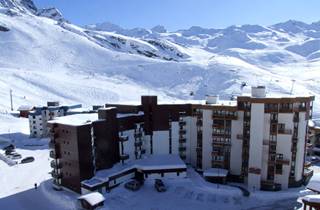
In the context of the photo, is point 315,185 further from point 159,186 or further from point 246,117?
point 159,186

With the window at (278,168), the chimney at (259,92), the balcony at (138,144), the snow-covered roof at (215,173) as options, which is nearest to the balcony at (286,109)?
the chimney at (259,92)

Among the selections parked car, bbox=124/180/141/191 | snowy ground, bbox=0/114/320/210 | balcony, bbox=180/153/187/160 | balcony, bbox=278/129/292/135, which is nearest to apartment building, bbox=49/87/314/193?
balcony, bbox=278/129/292/135

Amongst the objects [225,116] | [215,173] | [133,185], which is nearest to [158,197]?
[133,185]

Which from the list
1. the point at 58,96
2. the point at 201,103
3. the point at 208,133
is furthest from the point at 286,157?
the point at 58,96

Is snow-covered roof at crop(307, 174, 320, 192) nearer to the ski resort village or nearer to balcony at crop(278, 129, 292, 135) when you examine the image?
the ski resort village

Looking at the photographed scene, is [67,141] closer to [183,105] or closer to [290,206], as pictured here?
[183,105]

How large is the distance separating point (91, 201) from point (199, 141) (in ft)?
85.0

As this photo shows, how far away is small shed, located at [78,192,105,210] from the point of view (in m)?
41.3

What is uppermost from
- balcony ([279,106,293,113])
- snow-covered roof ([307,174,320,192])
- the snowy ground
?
balcony ([279,106,293,113])

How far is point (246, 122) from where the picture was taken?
5238cm

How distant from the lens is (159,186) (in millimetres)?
50625

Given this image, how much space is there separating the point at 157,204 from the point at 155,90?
11360 centimetres

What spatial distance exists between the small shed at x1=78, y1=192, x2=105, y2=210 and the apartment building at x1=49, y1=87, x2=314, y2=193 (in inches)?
145

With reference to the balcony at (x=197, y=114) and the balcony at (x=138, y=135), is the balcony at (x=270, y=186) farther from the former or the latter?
the balcony at (x=138, y=135)
